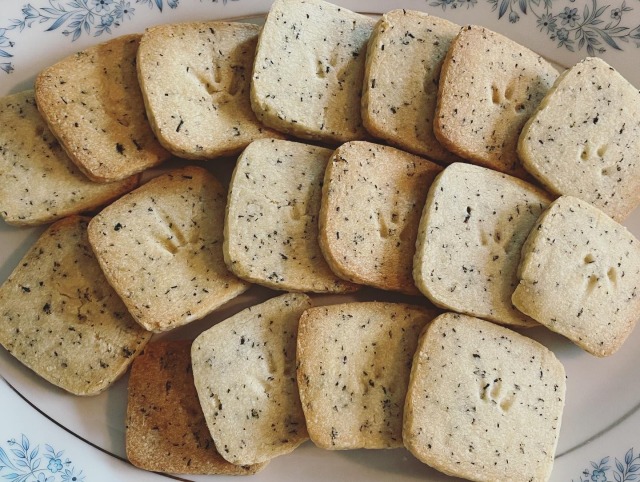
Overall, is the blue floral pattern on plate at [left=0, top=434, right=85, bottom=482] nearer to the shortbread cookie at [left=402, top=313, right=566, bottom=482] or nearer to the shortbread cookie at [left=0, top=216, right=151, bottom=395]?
the shortbread cookie at [left=0, top=216, right=151, bottom=395]

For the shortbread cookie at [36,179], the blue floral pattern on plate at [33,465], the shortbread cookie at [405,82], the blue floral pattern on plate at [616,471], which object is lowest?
the blue floral pattern on plate at [616,471]

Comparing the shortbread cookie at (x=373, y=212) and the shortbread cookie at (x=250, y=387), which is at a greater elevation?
the shortbread cookie at (x=373, y=212)

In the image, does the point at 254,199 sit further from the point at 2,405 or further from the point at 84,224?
the point at 2,405

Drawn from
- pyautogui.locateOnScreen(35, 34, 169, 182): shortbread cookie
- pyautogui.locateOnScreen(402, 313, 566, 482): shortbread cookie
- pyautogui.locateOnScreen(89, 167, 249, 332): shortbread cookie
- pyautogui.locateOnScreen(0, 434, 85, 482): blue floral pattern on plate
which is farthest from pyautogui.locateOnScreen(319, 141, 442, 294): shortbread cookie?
pyautogui.locateOnScreen(0, 434, 85, 482): blue floral pattern on plate

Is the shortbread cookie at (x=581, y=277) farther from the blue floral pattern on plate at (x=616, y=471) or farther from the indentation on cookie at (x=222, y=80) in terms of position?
the indentation on cookie at (x=222, y=80)

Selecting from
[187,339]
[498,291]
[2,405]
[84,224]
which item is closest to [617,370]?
[498,291]

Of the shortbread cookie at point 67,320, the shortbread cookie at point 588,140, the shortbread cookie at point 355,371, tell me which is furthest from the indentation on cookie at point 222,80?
the shortbread cookie at point 588,140
